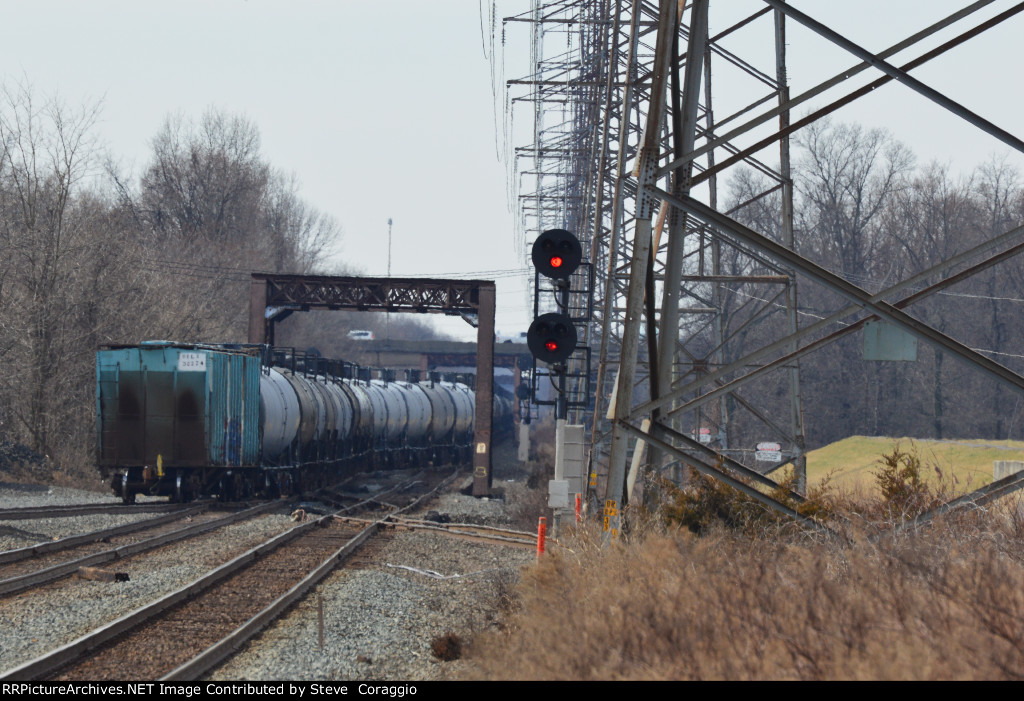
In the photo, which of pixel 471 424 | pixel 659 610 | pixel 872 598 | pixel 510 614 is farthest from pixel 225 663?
pixel 471 424

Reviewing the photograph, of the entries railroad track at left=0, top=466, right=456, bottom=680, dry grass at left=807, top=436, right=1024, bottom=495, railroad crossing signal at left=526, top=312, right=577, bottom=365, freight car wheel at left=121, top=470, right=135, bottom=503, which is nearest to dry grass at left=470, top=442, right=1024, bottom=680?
railroad track at left=0, top=466, right=456, bottom=680

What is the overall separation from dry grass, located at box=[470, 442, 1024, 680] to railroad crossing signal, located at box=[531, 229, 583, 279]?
18.0ft

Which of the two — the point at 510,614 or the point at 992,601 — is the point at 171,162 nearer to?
the point at 510,614

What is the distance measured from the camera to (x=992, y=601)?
4773mm

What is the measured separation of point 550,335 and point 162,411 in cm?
1309

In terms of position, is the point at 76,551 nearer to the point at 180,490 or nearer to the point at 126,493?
the point at 126,493

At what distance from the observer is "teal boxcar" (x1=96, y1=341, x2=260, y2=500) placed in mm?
22359

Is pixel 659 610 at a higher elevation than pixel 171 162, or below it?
below

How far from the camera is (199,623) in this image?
9.98 meters

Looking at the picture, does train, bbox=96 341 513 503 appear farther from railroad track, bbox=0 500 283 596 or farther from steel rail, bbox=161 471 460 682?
steel rail, bbox=161 471 460 682

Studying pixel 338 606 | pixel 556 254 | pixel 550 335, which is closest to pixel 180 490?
pixel 338 606

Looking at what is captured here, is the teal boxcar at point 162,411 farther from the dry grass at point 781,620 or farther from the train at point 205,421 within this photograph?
the dry grass at point 781,620

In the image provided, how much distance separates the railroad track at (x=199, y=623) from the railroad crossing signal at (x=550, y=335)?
3.90 m
